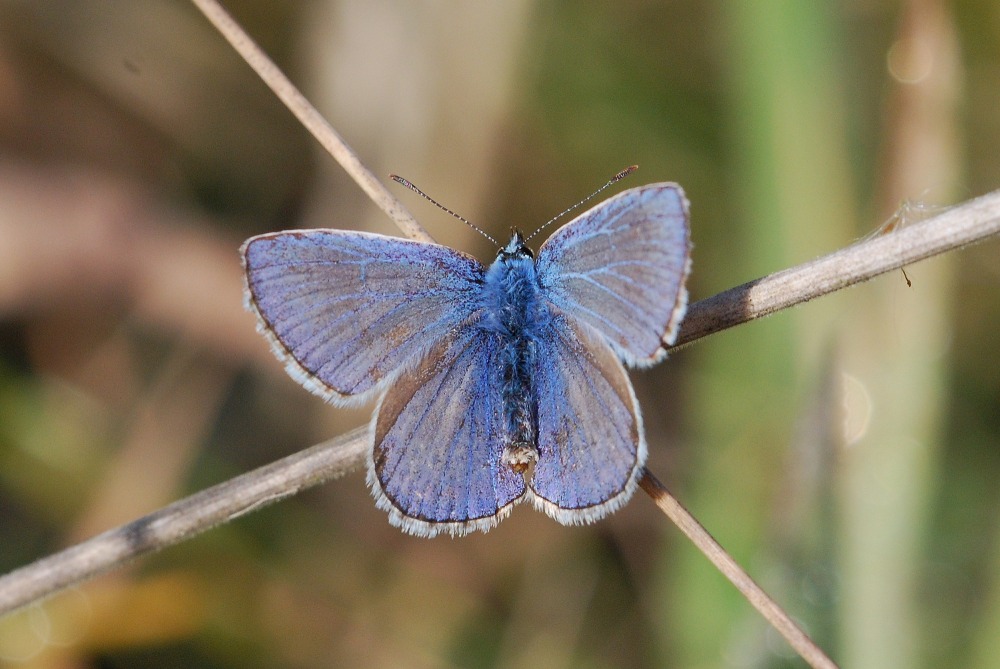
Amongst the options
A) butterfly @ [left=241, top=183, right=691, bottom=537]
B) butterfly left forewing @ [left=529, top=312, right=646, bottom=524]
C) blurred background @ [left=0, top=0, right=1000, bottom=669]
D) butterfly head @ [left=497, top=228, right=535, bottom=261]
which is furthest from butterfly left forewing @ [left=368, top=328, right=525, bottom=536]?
blurred background @ [left=0, top=0, right=1000, bottom=669]

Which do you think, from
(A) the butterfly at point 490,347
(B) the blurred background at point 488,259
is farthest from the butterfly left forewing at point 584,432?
(B) the blurred background at point 488,259

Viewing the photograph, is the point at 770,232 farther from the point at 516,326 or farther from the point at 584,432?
the point at 584,432

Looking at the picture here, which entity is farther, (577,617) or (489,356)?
(577,617)

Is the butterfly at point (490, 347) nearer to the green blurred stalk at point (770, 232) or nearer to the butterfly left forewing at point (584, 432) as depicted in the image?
the butterfly left forewing at point (584, 432)

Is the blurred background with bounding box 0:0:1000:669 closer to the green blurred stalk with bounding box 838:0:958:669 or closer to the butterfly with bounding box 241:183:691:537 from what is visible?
the green blurred stalk with bounding box 838:0:958:669

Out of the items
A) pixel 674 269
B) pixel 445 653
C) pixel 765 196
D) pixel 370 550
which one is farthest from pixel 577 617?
pixel 674 269

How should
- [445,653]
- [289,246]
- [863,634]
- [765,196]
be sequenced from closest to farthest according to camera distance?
[289,246] → [863,634] → [765,196] → [445,653]

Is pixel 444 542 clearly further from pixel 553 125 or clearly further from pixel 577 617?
pixel 553 125

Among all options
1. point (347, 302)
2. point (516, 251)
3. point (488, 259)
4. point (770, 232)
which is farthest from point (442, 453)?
point (488, 259)
